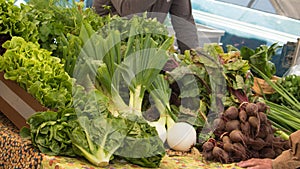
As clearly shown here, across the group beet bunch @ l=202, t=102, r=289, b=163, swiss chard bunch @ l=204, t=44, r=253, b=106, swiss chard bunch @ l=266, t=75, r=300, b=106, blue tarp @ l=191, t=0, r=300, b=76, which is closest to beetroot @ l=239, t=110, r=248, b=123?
beet bunch @ l=202, t=102, r=289, b=163

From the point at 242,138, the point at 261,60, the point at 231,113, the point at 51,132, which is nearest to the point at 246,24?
the point at 261,60

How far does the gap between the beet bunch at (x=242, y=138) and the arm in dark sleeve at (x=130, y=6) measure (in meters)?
1.27

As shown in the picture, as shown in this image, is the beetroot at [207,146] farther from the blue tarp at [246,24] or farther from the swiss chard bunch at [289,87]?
the blue tarp at [246,24]

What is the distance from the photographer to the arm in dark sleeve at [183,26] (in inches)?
145

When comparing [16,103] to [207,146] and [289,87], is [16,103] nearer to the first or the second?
[207,146]

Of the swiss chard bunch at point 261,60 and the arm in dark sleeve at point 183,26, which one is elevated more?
the arm in dark sleeve at point 183,26

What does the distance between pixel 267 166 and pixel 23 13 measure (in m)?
1.42

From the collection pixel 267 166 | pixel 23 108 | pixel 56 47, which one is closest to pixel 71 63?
pixel 56 47

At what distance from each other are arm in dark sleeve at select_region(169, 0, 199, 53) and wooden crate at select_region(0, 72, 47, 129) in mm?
1639

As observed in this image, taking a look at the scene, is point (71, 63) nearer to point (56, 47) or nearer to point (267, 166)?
point (56, 47)

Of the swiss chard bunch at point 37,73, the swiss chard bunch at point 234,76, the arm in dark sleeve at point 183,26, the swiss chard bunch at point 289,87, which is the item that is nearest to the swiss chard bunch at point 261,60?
the swiss chard bunch at point 289,87

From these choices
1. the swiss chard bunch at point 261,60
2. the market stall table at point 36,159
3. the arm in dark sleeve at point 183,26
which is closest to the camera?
the market stall table at point 36,159

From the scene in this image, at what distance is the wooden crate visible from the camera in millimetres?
2033

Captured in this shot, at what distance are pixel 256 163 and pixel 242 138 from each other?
0.13 m
